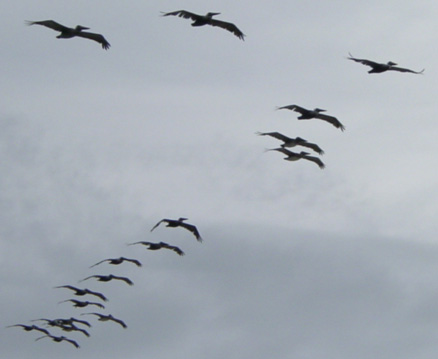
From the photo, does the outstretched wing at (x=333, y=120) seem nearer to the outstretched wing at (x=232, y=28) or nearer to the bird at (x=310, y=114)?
the bird at (x=310, y=114)

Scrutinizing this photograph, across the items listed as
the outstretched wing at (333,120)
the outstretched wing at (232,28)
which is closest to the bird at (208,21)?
the outstretched wing at (232,28)

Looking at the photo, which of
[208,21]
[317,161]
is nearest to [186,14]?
[208,21]

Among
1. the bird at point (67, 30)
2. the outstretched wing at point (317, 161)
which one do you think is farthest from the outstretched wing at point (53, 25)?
the outstretched wing at point (317, 161)

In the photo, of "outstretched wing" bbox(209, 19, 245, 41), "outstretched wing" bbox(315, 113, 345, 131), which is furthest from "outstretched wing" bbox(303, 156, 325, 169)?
"outstretched wing" bbox(209, 19, 245, 41)

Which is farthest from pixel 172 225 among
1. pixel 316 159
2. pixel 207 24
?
pixel 207 24

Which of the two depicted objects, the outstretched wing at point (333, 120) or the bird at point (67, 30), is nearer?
the bird at point (67, 30)

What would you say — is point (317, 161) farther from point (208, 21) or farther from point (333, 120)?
point (208, 21)

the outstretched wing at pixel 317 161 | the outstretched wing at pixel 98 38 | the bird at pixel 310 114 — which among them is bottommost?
the bird at pixel 310 114

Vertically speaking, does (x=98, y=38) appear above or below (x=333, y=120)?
above

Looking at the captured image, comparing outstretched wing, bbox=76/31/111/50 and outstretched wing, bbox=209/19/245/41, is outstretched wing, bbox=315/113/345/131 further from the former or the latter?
outstretched wing, bbox=76/31/111/50

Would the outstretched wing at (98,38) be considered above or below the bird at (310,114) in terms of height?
above

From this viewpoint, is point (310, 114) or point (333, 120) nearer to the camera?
point (310, 114)

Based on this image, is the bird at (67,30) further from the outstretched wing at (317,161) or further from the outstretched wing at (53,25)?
the outstretched wing at (317,161)

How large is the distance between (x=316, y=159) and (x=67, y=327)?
28.0m
